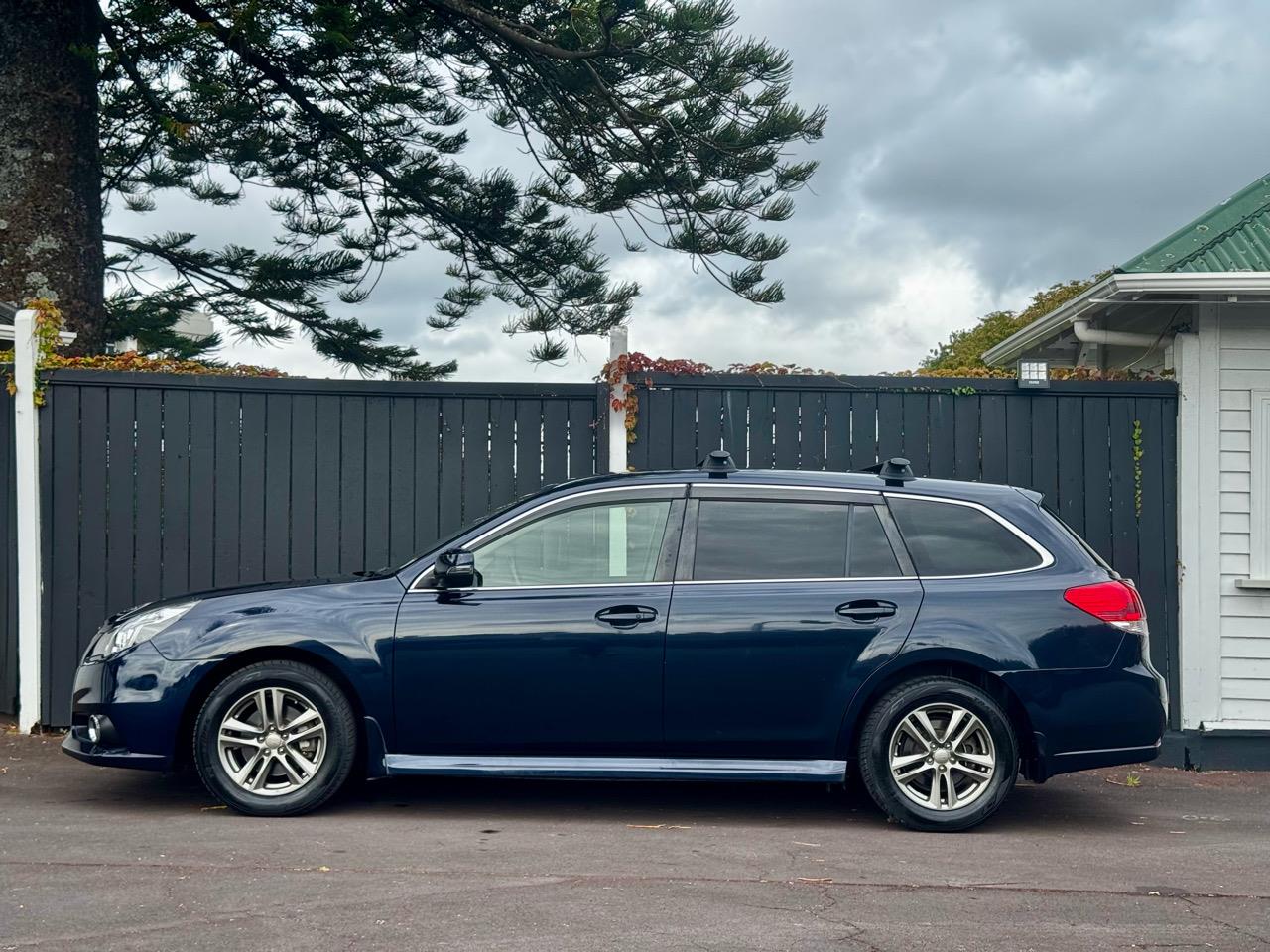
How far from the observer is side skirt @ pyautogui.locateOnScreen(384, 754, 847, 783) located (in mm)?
6617

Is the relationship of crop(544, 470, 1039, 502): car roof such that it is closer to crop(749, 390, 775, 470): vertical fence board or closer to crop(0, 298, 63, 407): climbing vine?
crop(749, 390, 775, 470): vertical fence board

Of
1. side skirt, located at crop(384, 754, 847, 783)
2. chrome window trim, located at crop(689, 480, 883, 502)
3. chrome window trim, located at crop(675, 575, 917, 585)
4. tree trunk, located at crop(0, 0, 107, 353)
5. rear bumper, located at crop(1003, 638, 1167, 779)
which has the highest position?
tree trunk, located at crop(0, 0, 107, 353)

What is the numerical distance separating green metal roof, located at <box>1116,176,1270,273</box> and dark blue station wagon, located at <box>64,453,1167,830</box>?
384cm

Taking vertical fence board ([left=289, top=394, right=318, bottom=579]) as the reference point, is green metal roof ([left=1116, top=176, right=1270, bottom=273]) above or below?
above

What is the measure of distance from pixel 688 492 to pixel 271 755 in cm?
242

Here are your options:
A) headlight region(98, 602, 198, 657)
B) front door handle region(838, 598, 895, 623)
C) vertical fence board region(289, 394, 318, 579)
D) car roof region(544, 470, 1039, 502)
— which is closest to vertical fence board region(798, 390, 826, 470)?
car roof region(544, 470, 1039, 502)

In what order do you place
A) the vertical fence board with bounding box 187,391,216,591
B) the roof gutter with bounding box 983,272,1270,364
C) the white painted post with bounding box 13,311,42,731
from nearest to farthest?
the roof gutter with bounding box 983,272,1270,364, the white painted post with bounding box 13,311,42,731, the vertical fence board with bounding box 187,391,216,591

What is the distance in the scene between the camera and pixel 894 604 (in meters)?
6.64

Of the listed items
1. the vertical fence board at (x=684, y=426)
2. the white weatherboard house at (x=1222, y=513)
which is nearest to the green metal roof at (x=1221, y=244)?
the white weatherboard house at (x=1222, y=513)

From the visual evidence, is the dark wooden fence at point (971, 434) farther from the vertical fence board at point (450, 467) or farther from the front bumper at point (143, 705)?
the front bumper at point (143, 705)

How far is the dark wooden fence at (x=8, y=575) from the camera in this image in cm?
933

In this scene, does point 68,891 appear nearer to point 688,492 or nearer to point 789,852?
point 789,852

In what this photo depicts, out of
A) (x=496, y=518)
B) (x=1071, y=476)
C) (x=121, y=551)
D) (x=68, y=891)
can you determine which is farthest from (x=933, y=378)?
(x=68, y=891)

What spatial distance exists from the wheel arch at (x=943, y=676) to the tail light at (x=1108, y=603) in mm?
546
